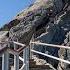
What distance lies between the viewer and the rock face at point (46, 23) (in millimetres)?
23109

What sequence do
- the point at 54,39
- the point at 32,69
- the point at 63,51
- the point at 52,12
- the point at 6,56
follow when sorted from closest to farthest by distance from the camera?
the point at 6,56 → the point at 32,69 → the point at 63,51 → the point at 54,39 → the point at 52,12

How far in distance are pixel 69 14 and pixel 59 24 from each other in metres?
2.31

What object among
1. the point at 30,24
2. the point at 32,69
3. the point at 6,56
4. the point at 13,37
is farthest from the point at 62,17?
the point at 6,56

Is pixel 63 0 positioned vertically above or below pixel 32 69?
above

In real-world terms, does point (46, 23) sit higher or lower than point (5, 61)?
higher

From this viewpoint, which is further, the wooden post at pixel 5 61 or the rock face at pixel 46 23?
the rock face at pixel 46 23

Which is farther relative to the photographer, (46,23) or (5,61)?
(46,23)

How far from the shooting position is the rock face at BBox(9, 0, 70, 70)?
23109 millimetres

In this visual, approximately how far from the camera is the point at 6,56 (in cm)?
405

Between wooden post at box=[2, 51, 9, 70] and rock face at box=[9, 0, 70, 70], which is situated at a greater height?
rock face at box=[9, 0, 70, 70]

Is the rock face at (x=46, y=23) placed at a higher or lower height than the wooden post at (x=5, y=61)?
higher

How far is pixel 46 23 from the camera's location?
2689cm

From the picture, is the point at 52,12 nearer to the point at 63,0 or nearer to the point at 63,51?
the point at 63,0

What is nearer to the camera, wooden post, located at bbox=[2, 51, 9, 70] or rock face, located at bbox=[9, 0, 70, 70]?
wooden post, located at bbox=[2, 51, 9, 70]
